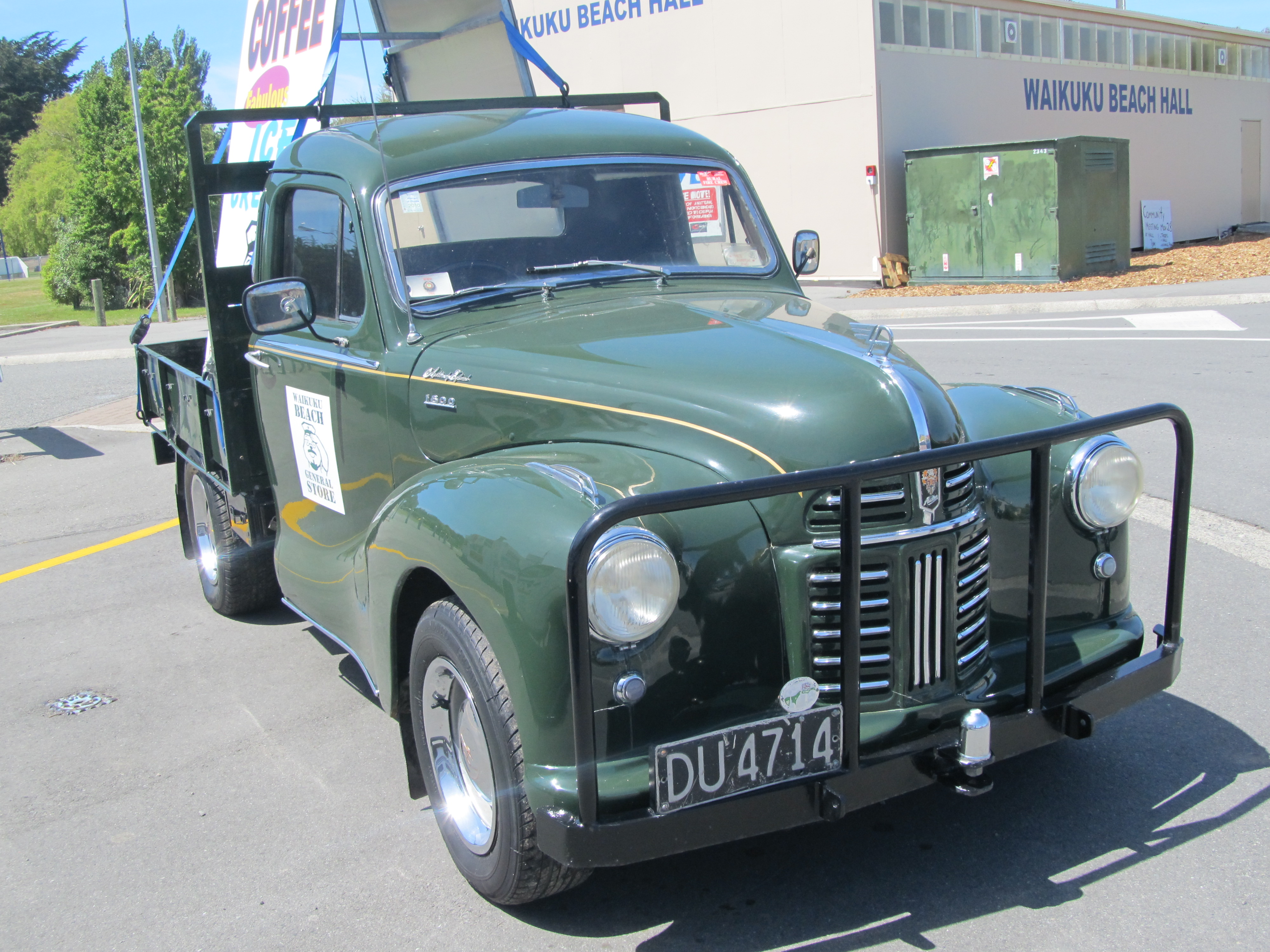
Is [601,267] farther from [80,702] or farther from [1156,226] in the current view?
[1156,226]

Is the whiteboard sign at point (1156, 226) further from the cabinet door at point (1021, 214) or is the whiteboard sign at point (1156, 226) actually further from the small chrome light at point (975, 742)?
the small chrome light at point (975, 742)

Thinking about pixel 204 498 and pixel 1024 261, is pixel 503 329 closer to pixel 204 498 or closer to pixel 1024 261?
pixel 204 498

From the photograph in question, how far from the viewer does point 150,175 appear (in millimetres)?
29250

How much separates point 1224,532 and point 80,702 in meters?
5.23

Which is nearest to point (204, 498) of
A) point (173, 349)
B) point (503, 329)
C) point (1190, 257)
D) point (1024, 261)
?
point (173, 349)

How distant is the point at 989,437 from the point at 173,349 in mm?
4733

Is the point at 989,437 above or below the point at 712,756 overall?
above

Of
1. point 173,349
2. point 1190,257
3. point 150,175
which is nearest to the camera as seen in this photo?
point 173,349

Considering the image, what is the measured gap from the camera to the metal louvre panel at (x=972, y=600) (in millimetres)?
2881

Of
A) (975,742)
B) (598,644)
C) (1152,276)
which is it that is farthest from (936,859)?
(1152,276)

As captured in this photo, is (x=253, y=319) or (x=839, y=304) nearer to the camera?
A: (x=253, y=319)

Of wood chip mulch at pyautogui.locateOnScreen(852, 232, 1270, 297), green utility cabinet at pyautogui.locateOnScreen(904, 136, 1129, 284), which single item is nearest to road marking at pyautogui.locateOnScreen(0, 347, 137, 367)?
wood chip mulch at pyautogui.locateOnScreen(852, 232, 1270, 297)

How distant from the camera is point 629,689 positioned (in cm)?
255

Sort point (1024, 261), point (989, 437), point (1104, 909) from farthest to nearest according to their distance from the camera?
point (1024, 261) → point (989, 437) → point (1104, 909)
